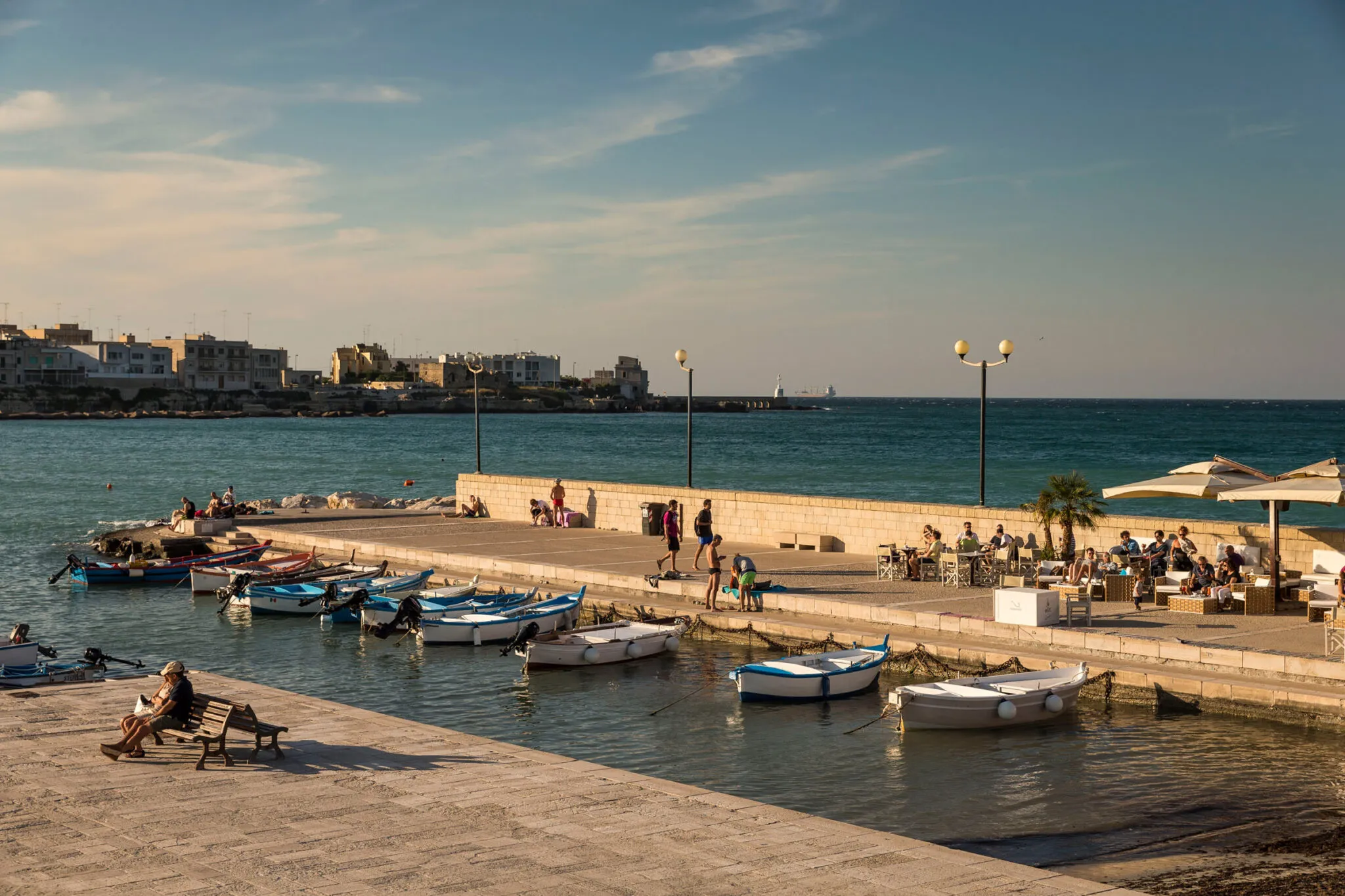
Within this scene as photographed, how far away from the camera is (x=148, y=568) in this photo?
1291 inches

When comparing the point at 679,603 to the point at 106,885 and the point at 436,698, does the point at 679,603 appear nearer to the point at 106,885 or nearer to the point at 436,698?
the point at 436,698

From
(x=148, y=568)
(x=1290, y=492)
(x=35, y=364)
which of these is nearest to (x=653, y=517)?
(x=148, y=568)

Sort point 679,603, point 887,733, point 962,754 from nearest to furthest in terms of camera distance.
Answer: point 962,754 < point 887,733 < point 679,603

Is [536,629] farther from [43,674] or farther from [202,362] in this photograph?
[202,362]

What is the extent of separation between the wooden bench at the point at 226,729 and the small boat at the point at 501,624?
941 centimetres

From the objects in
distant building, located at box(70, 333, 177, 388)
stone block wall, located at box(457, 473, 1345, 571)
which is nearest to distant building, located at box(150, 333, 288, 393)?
distant building, located at box(70, 333, 177, 388)

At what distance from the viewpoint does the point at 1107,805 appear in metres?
13.4

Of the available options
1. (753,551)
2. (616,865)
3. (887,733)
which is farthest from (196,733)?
(753,551)

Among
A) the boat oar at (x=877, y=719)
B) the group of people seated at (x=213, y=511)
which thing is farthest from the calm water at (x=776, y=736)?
the group of people seated at (x=213, y=511)

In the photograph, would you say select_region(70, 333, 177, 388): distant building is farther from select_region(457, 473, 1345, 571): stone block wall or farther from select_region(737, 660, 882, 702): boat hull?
select_region(737, 660, 882, 702): boat hull

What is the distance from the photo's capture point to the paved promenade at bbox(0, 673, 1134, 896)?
30.3 ft

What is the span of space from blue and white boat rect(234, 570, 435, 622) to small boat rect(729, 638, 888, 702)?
34.1 feet

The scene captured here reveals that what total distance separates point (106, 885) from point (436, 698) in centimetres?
1011

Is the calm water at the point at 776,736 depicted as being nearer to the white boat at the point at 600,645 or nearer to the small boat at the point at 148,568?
the white boat at the point at 600,645
